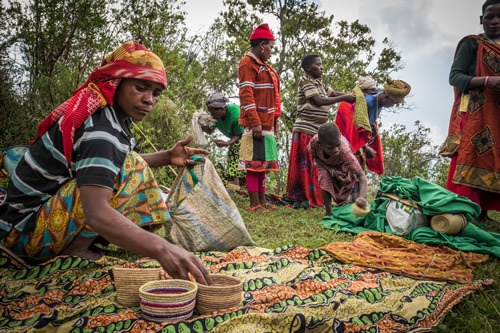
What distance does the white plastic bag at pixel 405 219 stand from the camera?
11.4 ft

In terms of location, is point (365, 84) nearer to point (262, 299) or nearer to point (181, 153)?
point (181, 153)

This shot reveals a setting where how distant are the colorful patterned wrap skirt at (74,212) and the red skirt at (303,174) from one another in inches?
125

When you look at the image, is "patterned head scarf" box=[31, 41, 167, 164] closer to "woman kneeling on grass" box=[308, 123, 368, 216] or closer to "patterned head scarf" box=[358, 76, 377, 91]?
"woman kneeling on grass" box=[308, 123, 368, 216]

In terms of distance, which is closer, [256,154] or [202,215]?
[202,215]

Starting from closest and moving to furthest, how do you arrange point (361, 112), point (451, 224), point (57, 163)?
point (57, 163), point (451, 224), point (361, 112)

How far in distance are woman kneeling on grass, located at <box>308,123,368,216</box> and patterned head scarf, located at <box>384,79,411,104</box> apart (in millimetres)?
963

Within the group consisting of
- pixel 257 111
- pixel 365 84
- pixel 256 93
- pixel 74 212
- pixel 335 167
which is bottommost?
pixel 74 212

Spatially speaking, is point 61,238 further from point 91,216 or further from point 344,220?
point 344,220

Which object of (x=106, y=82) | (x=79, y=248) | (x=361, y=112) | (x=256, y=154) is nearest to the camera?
(x=106, y=82)

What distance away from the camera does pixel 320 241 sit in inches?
133

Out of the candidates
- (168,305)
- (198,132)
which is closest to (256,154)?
(198,132)

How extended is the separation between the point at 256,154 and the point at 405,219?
2002 mm

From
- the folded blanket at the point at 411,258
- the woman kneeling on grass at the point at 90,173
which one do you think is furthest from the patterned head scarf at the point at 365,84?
the woman kneeling on grass at the point at 90,173

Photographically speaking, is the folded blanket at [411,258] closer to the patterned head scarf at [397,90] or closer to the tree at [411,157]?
the patterned head scarf at [397,90]
